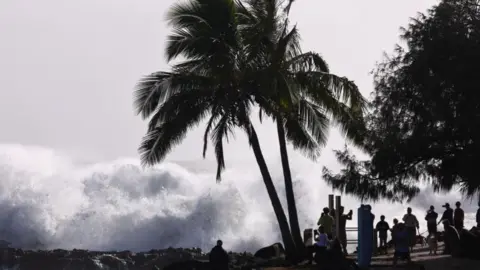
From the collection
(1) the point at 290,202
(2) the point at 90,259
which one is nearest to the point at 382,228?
(1) the point at 290,202

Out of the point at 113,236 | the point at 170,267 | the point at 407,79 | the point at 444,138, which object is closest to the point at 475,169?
the point at 444,138

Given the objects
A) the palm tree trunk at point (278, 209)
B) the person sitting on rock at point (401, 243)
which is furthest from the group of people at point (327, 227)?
the person sitting on rock at point (401, 243)

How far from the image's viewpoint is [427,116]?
960 inches

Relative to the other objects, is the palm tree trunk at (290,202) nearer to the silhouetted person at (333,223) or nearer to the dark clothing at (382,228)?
the silhouetted person at (333,223)

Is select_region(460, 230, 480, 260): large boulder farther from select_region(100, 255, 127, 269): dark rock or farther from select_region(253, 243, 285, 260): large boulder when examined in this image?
select_region(100, 255, 127, 269): dark rock

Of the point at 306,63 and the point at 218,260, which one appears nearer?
the point at 218,260

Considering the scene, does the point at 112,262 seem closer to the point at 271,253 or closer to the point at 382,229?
the point at 271,253

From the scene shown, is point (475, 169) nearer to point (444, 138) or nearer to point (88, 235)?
point (444, 138)

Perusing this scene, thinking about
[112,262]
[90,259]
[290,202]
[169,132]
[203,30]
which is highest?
[203,30]

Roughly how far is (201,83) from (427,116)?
603cm

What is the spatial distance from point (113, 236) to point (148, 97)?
85.0 ft

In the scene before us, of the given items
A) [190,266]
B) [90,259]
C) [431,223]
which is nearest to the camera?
[190,266]

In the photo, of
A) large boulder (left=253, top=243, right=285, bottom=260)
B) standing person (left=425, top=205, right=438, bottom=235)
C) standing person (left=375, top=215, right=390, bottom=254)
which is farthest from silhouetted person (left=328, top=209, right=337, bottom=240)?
standing person (left=425, top=205, right=438, bottom=235)

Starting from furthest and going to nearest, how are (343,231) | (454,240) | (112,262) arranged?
(112,262)
(343,231)
(454,240)
